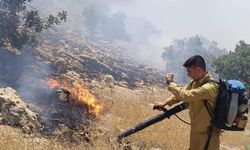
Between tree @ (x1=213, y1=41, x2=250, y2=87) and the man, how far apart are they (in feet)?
73.1

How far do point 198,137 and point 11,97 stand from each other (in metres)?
4.11

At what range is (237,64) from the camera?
90.5 feet

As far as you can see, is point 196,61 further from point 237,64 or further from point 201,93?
point 237,64

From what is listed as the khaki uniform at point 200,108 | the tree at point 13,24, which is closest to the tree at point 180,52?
the tree at point 13,24

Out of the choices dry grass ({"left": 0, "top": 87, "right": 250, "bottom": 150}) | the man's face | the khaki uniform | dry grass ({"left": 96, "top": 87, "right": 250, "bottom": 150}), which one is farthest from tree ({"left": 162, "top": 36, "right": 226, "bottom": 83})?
the man's face

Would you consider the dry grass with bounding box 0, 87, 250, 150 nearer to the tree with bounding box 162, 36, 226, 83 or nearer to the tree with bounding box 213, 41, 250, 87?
the tree with bounding box 213, 41, 250, 87

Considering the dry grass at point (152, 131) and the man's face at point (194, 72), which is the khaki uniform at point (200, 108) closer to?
the man's face at point (194, 72)

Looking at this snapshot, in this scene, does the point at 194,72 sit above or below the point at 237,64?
below

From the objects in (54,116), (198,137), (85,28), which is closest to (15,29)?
(54,116)

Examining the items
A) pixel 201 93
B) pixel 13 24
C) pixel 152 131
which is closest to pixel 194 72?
pixel 201 93

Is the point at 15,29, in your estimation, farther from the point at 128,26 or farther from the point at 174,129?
the point at 128,26

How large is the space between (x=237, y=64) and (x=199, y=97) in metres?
24.0

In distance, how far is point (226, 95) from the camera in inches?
189

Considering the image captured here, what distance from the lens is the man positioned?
480cm
